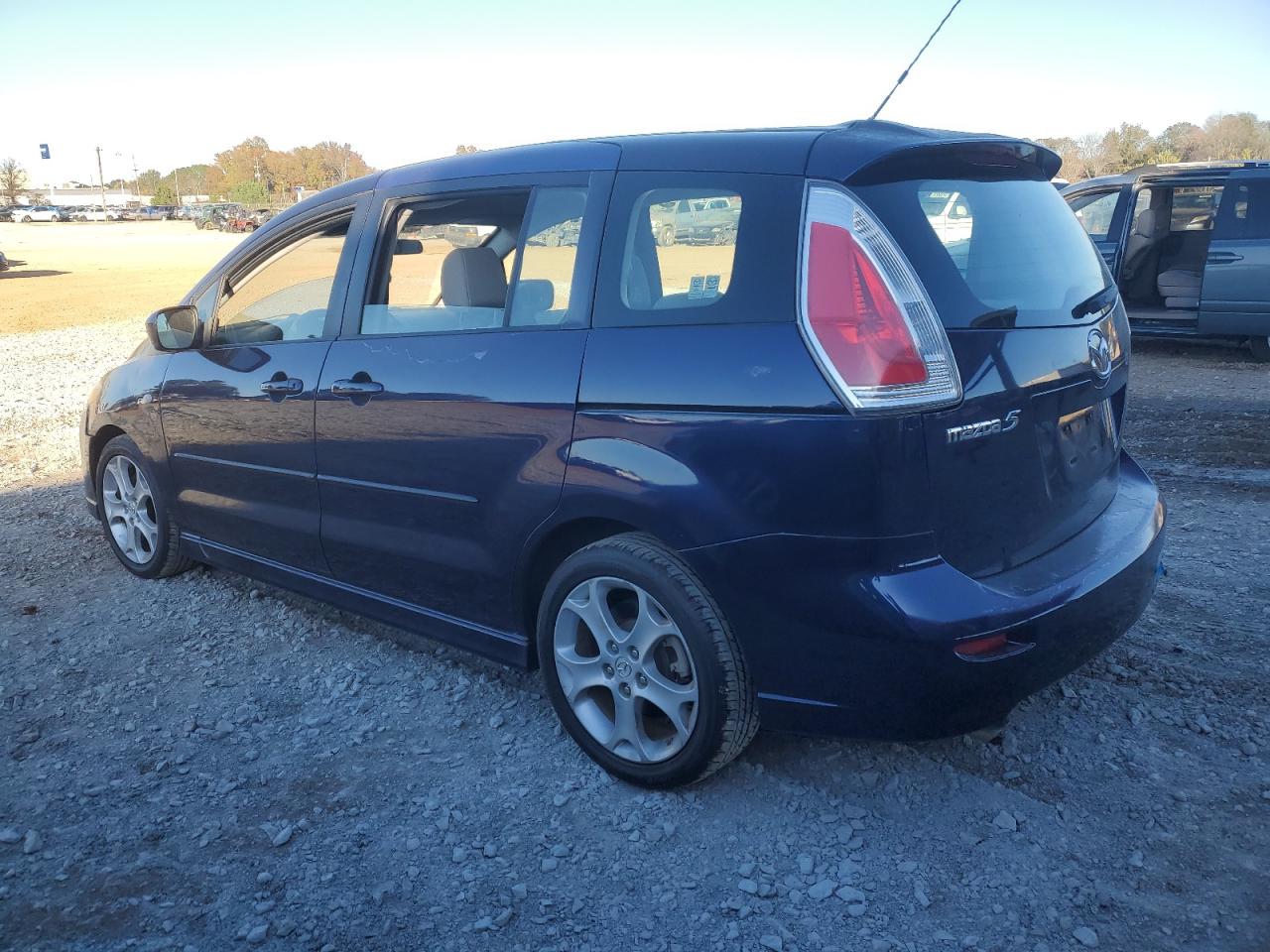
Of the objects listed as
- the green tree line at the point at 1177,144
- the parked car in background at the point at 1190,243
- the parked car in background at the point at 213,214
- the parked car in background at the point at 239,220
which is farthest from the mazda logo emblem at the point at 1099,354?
the parked car in background at the point at 213,214

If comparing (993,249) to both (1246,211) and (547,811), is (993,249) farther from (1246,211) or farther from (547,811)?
(1246,211)

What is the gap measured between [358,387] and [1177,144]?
59.5 meters

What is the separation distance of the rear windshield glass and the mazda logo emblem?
70 millimetres

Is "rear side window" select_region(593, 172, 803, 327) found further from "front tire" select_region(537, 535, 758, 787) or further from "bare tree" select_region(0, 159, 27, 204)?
"bare tree" select_region(0, 159, 27, 204)

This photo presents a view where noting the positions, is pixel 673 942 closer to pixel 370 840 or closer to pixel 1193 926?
pixel 370 840

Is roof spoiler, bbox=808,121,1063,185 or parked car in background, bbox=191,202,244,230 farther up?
parked car in background, bbox=191,202,244,230

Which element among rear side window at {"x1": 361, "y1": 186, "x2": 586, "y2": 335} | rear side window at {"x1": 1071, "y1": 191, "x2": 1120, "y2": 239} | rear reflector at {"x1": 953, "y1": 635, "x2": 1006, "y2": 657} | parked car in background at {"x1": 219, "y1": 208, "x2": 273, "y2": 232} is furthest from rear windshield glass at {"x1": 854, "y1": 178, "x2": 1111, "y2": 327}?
parked car in background at {"x1": 219, "y1": 208, "x2": 273, "y2": 232}

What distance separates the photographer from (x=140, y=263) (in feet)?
108

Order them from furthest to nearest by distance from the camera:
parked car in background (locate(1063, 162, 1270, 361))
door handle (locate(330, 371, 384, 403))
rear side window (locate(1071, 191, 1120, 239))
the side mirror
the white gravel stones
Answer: rear side window (locate(1071, 191, 1120, 239)) → parked car in background (locate(1063, 162, 1270, 361)) → the side mirror → door handle (locate(330, 371, 384, 403)) → the white gravel stones

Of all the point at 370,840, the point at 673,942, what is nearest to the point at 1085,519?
the point at 673,942

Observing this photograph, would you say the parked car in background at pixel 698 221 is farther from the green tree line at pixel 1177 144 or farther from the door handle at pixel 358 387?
the green tree line at pixel 1177 144

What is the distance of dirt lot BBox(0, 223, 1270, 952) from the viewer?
2.52m

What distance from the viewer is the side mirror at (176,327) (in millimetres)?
4371

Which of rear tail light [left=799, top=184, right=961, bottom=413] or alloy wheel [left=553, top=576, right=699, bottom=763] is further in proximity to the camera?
alloy wheel [left=553, top=576, right=699, bottom=763]
